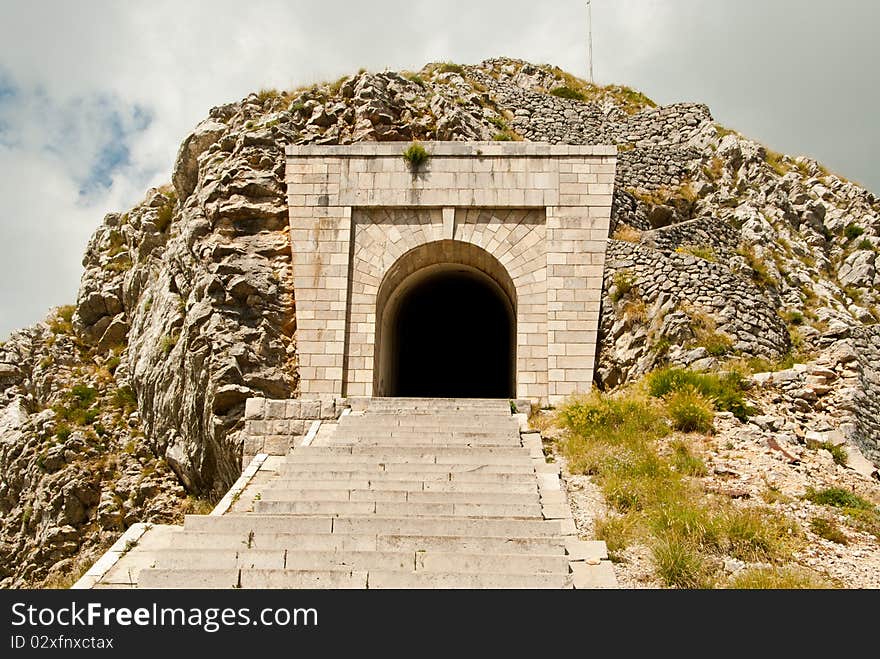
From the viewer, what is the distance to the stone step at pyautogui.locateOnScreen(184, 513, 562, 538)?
785 cm

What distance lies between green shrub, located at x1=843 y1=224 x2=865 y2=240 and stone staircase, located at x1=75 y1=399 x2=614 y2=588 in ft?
48.9

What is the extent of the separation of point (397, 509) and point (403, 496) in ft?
1.12

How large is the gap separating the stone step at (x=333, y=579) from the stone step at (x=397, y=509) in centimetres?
170

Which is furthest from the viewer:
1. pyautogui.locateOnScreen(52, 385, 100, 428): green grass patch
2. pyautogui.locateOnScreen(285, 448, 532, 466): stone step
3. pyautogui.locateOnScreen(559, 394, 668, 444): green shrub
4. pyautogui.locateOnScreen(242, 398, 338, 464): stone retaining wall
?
pyautogui.locateOnScreen(52, 385, 100, 428): green grass patch

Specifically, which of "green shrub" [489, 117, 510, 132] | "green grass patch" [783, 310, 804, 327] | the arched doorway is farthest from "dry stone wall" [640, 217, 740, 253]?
"green shrub" [489, 117, 510, 132]

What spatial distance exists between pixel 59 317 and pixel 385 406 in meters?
13.3

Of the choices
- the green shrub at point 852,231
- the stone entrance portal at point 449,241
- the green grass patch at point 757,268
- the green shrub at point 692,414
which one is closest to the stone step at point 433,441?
the green shrub at point 692,414

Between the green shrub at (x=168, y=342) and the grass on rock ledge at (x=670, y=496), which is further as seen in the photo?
the green shrub at (x=168, y=342)

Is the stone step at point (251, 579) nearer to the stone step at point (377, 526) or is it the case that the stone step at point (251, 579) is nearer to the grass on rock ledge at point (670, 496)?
the stone step at point (377, 526)

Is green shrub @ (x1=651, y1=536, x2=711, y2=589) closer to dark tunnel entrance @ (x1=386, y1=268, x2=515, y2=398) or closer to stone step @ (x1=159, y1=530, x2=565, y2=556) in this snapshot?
stone step @ (x1=159, y1=530, x2=565, y2=556)

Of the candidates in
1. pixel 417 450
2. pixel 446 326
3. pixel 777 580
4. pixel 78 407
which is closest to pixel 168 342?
pixel 78 407

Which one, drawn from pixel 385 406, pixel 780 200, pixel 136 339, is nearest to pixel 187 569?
pixel 385 406

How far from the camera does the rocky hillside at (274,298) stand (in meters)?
15.1

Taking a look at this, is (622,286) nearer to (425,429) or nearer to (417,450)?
(425,429)
